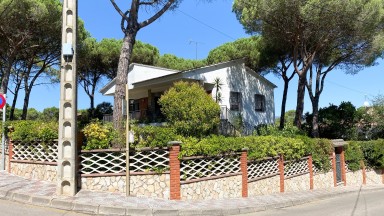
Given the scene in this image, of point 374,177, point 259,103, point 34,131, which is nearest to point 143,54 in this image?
point 259,103

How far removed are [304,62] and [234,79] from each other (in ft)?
15.3

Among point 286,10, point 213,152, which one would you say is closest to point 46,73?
point 286,10

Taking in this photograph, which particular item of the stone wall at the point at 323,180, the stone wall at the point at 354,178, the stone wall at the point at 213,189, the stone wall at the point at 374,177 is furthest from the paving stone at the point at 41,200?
the stone wall at the point at 374,177

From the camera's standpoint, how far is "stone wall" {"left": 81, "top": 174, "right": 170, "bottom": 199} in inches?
392

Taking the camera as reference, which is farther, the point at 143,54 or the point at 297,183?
the point at 143,54

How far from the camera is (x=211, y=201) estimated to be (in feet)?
34.9

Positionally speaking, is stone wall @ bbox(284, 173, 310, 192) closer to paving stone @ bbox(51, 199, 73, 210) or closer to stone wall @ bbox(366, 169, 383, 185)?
stone wall @ bbox(366, 169, 383, 185)

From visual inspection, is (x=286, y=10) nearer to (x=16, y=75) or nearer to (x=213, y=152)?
(x=213, y=152)

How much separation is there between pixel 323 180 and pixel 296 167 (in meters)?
3.42

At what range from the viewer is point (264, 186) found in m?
13.5

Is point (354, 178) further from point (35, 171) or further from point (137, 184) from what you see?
point (35, 171)

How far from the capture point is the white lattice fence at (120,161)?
10.0 metres

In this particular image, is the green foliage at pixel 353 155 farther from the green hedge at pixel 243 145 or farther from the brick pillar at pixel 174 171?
the brick pillar at pixel 174 171

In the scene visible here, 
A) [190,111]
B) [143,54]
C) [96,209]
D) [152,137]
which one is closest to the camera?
[96,209]
